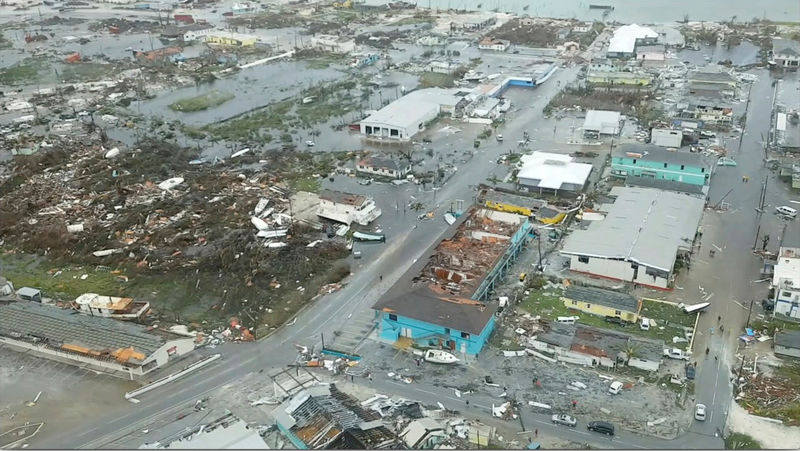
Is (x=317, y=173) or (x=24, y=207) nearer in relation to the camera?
(x=24, y=207)

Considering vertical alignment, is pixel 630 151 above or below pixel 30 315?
above

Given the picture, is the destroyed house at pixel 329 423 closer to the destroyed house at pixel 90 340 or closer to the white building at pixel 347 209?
the destroyed house at pixel 90 340

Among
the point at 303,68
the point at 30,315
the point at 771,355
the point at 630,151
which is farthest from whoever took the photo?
the point at 303,68

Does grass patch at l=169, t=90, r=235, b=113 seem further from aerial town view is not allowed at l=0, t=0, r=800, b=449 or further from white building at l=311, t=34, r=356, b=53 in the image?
white building at l=311, t=34, r=356, b=53

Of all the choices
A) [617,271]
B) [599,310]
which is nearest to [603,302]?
[599,310]

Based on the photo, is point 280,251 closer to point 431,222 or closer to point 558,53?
point 431,222

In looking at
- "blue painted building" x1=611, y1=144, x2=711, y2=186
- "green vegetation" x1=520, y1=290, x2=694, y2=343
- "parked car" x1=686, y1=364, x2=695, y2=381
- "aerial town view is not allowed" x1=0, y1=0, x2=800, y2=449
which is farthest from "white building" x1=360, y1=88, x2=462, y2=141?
"parked car" x1=686, y1=364, x2=695, y2=381

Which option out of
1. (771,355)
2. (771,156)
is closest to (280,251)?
(771,355)
